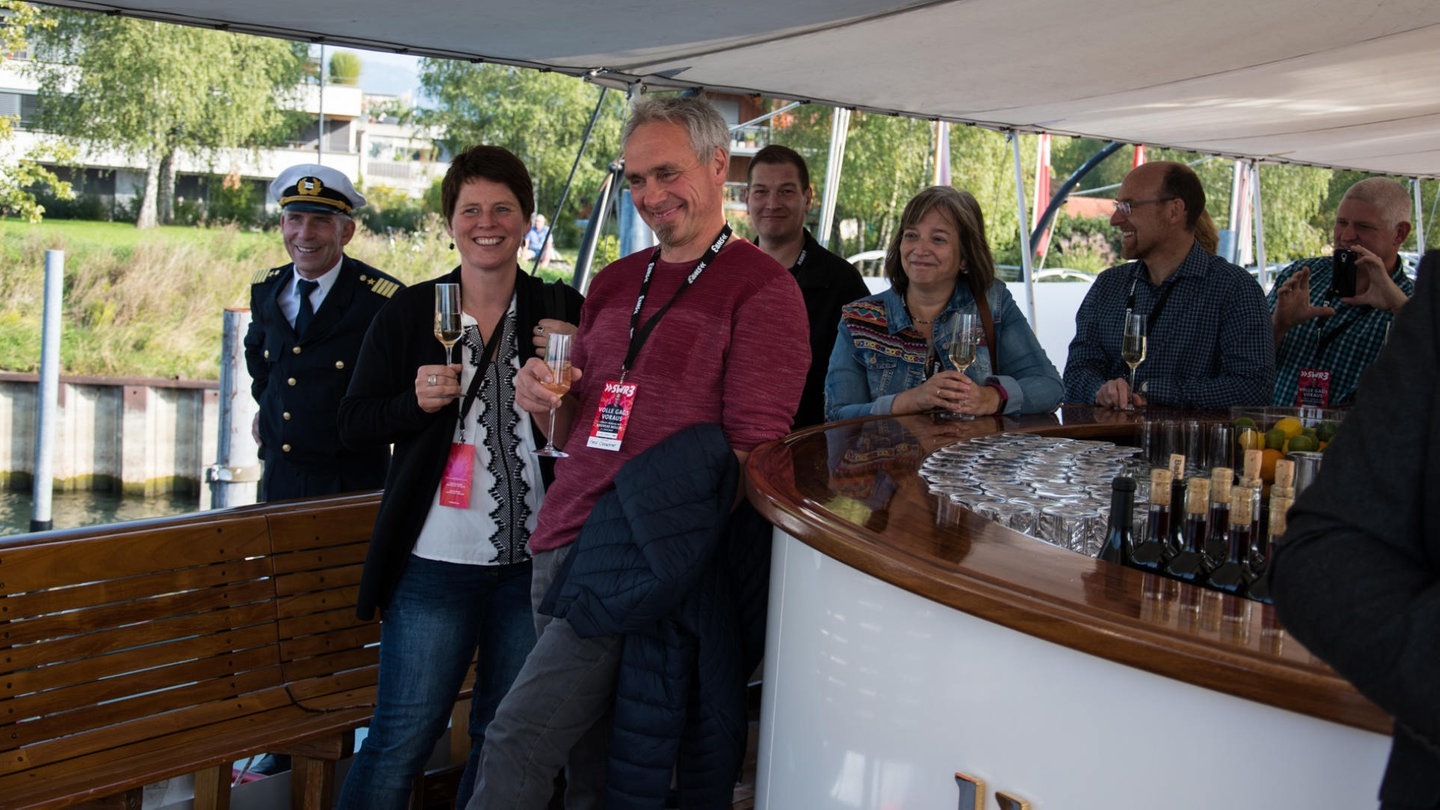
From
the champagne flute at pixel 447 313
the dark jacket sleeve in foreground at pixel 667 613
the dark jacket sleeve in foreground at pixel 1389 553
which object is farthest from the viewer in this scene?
the champagne flute at pixel 447 313

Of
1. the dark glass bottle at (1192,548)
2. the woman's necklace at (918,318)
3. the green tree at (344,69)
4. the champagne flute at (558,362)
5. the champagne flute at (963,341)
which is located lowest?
the dark glass bottle at (1192,548)

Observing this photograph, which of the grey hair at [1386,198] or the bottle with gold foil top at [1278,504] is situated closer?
the bottle with gold foil top at [1278,504]

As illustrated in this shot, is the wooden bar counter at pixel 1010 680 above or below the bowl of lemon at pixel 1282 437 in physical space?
below

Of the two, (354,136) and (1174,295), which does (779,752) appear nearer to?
(1174,295)

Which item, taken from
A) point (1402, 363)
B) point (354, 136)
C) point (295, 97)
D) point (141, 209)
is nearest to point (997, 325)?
point (1402, 363)

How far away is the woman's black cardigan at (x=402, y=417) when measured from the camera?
8.44 feet

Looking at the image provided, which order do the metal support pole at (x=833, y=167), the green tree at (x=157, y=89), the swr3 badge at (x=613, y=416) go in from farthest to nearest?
the green tree at (x=157, y=89) < the metal support pole at (x=833, y=167) < the swr3 badge at (x=613, y=416)

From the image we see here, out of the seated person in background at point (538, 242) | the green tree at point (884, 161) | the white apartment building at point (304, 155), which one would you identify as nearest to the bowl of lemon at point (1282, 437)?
the white apartment building at point (304, 155)

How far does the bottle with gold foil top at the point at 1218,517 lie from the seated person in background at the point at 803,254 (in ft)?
7.72

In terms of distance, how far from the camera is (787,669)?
85.7 inches

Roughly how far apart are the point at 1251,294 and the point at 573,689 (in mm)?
2432

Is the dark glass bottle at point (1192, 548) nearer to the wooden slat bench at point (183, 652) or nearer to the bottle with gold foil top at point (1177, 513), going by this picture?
the bottle with gold foil top at point (1177, 513)

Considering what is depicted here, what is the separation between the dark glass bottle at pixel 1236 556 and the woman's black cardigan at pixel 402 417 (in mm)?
1455

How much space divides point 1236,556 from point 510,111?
26267 millimetres
